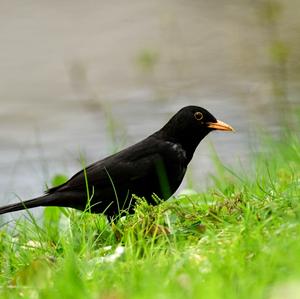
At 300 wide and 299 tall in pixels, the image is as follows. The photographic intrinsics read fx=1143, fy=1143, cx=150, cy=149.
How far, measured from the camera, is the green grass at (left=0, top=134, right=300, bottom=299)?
167 inches

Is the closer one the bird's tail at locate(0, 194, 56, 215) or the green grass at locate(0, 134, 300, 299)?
the green grass at locate(0, 134, 300, 299)

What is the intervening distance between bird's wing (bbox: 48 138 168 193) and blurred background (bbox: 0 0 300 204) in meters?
2.28

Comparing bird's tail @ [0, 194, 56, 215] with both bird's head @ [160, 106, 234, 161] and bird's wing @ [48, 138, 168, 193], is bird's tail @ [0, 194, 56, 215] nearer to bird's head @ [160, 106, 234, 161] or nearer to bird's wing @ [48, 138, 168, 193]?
bird's wing @ [48, 138, 168, 193]

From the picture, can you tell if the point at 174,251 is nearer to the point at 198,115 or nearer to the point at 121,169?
the point at 121,169

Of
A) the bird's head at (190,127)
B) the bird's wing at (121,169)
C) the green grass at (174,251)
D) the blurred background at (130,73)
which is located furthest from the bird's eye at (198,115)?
the blurred background at (130,73)

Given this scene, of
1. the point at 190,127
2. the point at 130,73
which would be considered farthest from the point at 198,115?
the point at 130,73

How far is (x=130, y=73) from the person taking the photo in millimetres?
12953

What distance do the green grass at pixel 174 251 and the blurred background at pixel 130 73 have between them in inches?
130

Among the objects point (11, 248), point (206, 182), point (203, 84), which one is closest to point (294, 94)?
point (203, 84)

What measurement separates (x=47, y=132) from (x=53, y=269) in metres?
6.40

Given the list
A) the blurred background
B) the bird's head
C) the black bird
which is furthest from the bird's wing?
the blurred background

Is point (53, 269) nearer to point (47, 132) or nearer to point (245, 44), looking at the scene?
point (47, 132)

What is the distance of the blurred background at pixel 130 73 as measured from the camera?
10.2m

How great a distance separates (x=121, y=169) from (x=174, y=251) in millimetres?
1743
